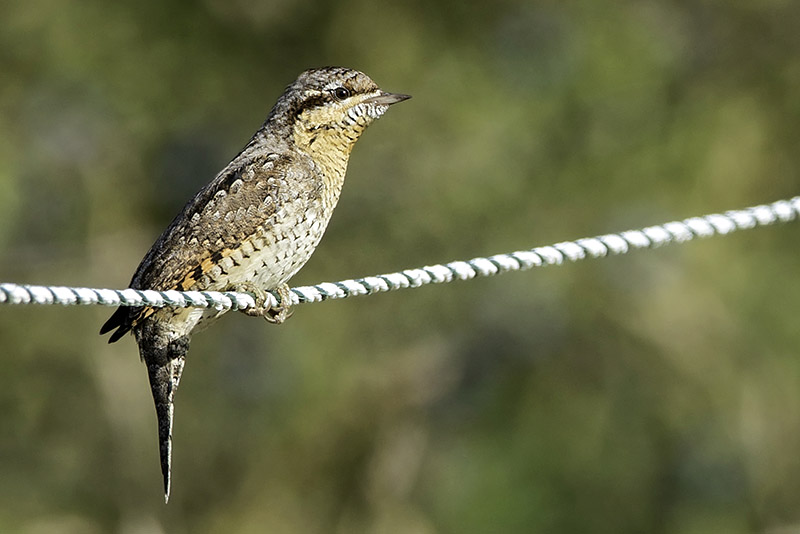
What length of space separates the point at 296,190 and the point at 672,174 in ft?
12.8

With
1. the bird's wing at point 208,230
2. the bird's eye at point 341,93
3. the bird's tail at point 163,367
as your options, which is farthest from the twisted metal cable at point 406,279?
the bird's eye at point 341,93

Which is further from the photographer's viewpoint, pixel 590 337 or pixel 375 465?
pixel 590 337

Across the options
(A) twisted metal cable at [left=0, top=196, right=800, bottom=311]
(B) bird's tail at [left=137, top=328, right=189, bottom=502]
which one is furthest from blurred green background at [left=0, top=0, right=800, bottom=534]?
(B) bird's tail at [left=137, top=328, right=189, bottom=502]

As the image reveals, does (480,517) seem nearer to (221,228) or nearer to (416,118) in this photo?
(416,118)

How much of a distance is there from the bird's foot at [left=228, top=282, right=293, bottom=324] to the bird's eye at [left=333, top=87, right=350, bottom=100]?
709 mm

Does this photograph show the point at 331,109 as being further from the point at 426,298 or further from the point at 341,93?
the point at 426,298

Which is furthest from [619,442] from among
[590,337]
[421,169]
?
[421,169]

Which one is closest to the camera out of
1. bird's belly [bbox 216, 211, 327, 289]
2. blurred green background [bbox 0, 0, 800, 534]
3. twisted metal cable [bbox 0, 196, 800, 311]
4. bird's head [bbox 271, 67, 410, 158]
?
twisted metal cable [bbox 0, 196, 800, 311]

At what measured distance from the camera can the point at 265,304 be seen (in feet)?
10.3

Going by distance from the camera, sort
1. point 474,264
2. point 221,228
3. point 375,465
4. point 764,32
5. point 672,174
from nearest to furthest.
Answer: point 474,264 → point 221,228 → point 375,465 → point 672,174 → point 764,32

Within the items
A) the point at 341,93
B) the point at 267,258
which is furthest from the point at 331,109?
the point at 267,258

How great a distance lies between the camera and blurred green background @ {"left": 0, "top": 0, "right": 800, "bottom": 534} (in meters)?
6.44

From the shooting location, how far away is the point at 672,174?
6.74 metres

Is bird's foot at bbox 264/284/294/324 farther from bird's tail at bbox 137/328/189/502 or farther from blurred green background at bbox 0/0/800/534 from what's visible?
blurred green background at bbox 0/0/800/534
